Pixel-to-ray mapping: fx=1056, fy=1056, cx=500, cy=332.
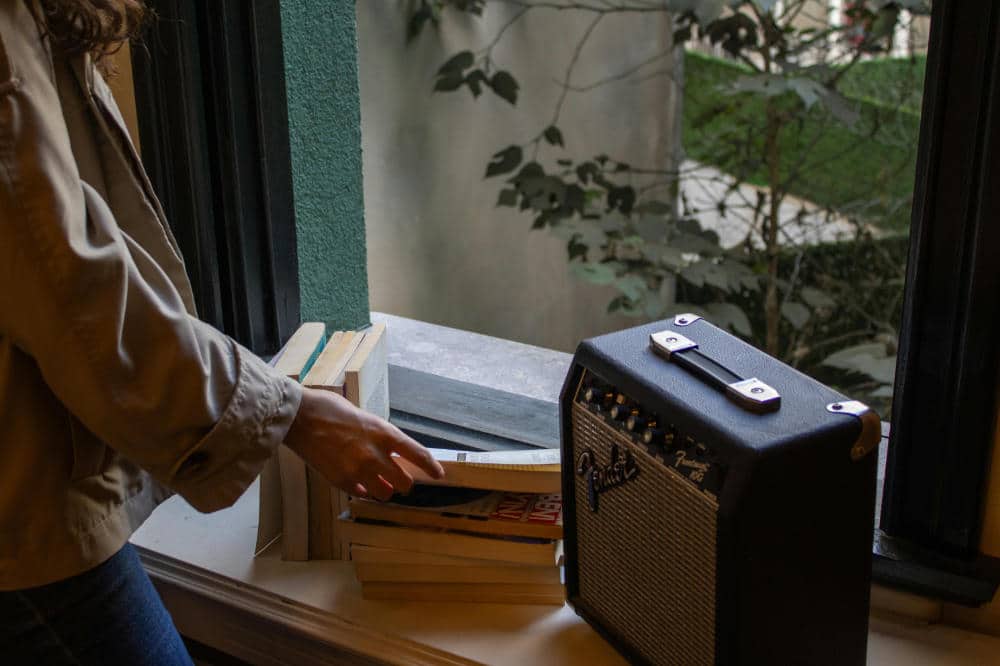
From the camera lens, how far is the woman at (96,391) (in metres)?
0.77

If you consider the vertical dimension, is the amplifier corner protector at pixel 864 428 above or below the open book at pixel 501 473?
above

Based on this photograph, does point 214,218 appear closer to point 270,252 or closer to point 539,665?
point 270,252

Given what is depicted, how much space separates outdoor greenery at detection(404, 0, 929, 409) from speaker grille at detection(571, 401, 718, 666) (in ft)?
2.59

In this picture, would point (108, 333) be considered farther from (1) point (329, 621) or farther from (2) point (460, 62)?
(2) point (460, 62)

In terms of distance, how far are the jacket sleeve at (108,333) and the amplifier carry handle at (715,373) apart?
0.35 m

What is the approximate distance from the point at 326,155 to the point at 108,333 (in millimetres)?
883

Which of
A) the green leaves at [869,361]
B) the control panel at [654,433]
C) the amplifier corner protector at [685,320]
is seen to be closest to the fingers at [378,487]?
the control panel at [654,433]

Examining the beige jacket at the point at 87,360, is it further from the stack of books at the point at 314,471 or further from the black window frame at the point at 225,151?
the black window frame at the point at 225,151

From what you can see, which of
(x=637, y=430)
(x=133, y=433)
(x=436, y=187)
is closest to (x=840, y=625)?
(x=637, y=430)

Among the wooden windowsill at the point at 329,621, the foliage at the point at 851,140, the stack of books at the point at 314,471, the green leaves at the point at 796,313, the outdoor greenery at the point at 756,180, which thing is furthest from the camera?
the foliage at the point at 851,140

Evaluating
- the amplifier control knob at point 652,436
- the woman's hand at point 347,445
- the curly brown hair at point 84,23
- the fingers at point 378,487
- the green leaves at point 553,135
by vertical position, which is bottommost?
the fingers at point 378,487

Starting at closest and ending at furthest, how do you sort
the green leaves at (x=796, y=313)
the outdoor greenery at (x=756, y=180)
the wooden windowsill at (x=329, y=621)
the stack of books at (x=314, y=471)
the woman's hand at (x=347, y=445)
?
1. the woman's hand at (x=347, y=445)
2. the wooden windowsill at (x=329, y=621)
3. the stack of books at (x=314, y=471)
4. the outdoor greenery at (x=756, y=180)
5. the green leaves at (x=796, y=313)

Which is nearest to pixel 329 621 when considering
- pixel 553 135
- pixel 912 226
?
pixel 912 226

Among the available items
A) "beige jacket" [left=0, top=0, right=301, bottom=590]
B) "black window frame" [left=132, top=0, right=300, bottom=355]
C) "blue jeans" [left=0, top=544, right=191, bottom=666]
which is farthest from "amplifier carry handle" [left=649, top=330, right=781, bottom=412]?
"black window frame" [left=132, top=0, right=300, bottom=355]
